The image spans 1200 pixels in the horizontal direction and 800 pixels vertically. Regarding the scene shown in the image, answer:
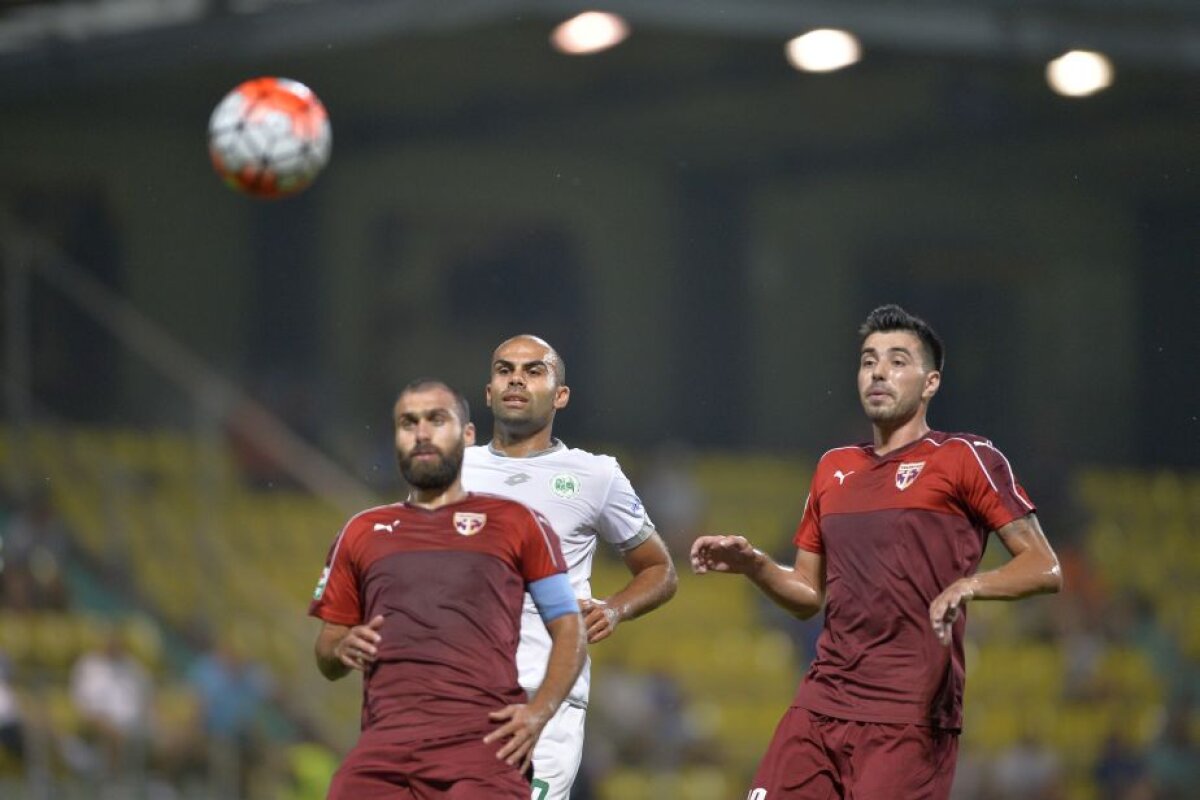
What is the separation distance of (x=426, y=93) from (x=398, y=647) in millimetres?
13263

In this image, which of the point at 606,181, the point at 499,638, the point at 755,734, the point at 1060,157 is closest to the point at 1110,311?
the point at 1060,157

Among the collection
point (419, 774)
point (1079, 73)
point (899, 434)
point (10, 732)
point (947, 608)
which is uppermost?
point (1079, 73)

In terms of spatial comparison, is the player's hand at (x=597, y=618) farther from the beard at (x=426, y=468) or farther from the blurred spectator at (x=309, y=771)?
the blurred spectator at (x=309, y=771)

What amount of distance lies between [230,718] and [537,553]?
6794mm

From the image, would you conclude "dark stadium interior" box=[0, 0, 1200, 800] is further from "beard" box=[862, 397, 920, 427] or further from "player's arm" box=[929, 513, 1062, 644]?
"player's arm" box=[929, 513, 1062, 644]

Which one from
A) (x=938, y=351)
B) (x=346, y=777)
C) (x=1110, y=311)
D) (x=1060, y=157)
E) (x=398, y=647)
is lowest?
(x=346, y=777)

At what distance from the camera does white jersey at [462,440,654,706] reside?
17.5 feet

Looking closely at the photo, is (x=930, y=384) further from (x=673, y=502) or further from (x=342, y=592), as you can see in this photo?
(x=673, y=502)

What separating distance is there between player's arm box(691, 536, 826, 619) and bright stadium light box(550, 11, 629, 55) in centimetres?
1080

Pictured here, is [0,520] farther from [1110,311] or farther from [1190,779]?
[1110,311]

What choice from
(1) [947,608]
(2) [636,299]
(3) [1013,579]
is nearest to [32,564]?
(2) [636,299]

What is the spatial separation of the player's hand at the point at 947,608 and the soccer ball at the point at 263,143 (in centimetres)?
344

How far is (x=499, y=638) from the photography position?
14.3 feet

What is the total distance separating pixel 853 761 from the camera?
15.6 feet
